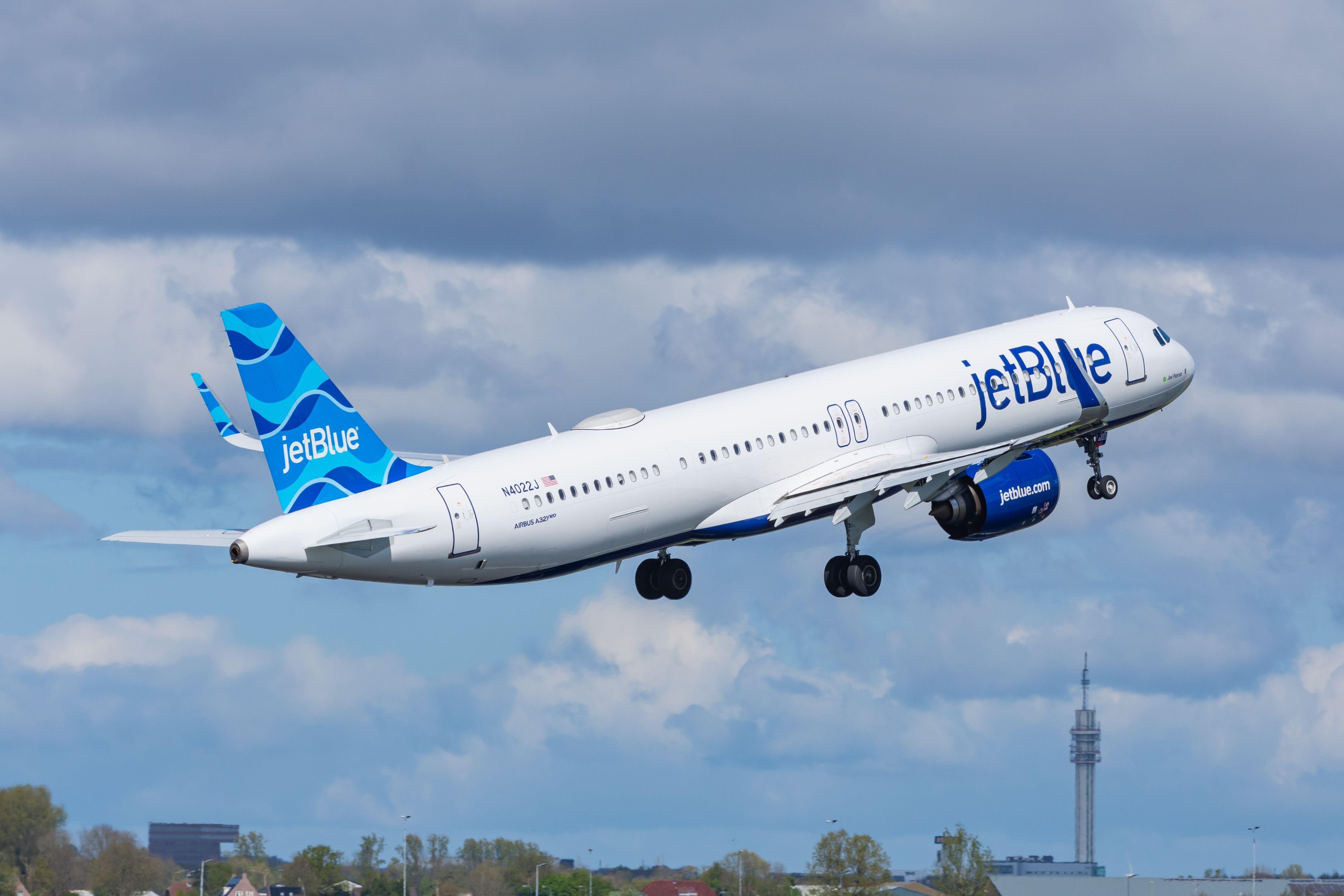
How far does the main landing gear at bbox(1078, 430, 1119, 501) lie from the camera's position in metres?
64.1

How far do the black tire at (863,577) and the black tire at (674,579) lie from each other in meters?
A: 5.49

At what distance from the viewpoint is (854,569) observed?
56531mm

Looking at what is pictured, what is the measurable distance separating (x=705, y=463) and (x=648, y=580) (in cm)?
739

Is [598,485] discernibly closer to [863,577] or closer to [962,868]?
[863,577]

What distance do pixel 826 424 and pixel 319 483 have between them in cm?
1594

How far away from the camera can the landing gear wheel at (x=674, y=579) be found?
5909cm

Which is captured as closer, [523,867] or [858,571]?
[858,571]

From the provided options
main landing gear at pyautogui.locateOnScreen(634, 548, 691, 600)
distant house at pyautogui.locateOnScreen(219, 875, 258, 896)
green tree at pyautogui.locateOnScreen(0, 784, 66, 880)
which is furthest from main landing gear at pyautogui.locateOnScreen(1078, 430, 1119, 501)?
distant house at pyautogui.locateOnScreen(219, 875, 258, 896)

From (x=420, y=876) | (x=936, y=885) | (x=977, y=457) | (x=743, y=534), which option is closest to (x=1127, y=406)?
(x=977, y=457)

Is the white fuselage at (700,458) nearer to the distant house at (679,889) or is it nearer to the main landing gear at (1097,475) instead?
the main landing gear at (1097,475)

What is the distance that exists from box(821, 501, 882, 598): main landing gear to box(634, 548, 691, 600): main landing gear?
4.80 meters

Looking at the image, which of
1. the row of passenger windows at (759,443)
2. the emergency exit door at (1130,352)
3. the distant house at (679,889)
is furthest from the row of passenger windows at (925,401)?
the distant house at (679,889)

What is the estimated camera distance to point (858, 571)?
56500 mm

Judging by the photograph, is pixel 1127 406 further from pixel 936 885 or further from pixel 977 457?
pixel 936 885
